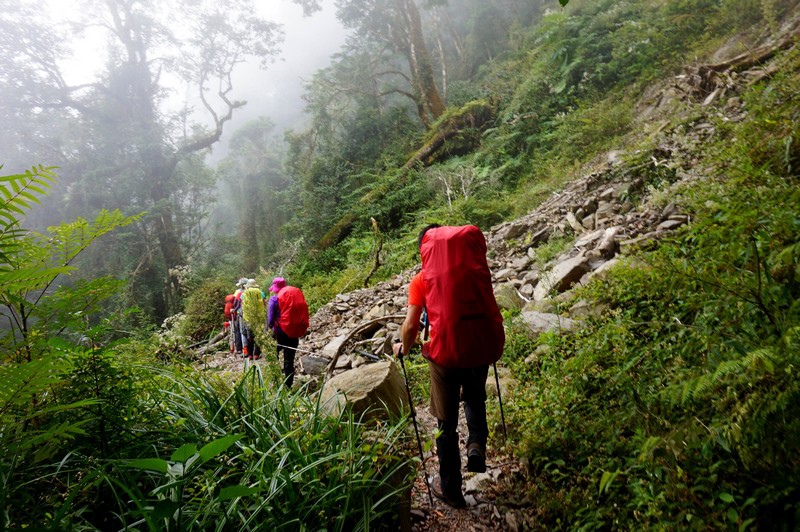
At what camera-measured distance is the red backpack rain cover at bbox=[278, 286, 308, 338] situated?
507 centimetres

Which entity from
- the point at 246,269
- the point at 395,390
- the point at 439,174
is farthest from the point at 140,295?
the point at 395,390

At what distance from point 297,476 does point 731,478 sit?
2058 millimetres

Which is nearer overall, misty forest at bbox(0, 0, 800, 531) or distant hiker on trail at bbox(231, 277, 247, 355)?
misty forest at bbox(0, 0, 800, 531)

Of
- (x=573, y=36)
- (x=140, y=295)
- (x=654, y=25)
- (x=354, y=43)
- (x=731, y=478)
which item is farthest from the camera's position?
(x=354, y=43)

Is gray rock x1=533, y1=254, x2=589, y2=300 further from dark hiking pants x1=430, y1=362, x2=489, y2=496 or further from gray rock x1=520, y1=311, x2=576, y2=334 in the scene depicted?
dark hiking pants x1=430, y1=362, x2=489, y2=496

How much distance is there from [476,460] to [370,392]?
38.1 inches

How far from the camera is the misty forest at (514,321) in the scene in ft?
5.02

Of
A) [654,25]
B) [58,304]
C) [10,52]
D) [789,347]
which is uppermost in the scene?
[10,52]

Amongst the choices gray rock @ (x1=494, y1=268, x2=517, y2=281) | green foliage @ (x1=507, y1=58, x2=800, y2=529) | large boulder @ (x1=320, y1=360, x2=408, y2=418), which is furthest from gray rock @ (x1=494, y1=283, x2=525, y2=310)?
large boulder @ (x1=320, y1=360, x2=408, y2=418)

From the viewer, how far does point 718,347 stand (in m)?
2.06

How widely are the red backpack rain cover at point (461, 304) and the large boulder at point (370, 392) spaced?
2.70ft

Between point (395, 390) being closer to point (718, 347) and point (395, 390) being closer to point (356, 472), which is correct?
point (356, 472)

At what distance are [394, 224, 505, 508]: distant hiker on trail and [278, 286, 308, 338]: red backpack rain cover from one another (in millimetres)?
3101

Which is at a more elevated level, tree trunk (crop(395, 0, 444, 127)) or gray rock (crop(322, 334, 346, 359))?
tree trunk (crop(395, 0, 444, 127))
